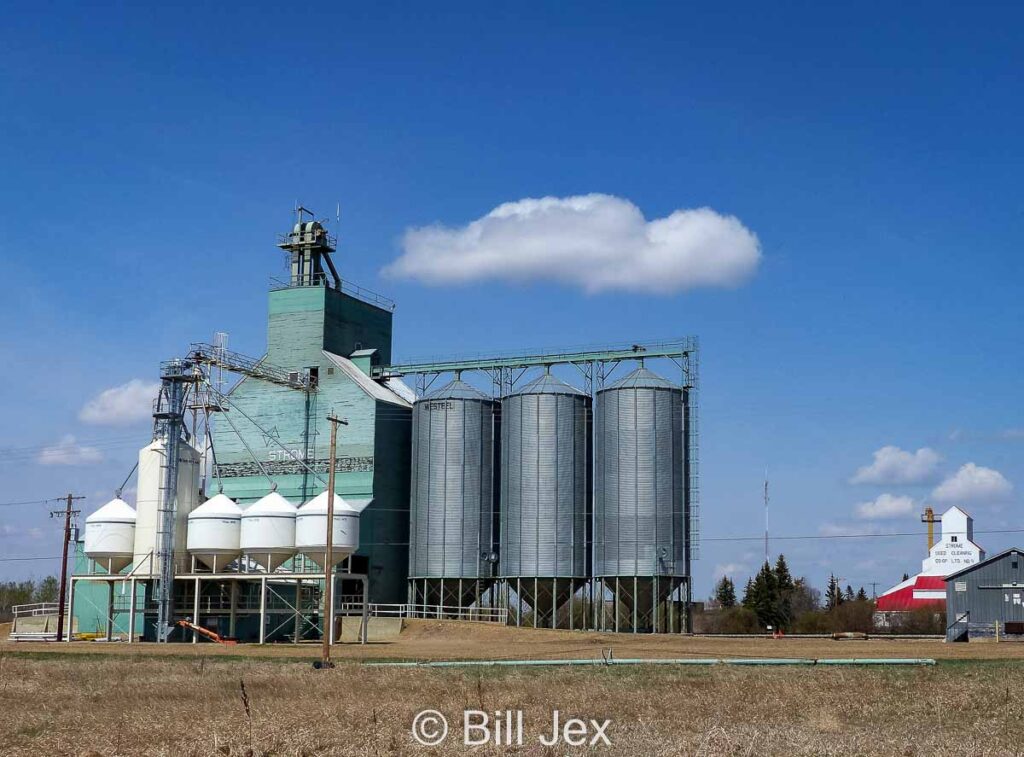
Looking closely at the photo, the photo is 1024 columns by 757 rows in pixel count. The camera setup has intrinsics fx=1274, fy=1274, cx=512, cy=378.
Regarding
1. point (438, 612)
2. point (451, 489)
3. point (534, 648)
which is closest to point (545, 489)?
point (451, 489)

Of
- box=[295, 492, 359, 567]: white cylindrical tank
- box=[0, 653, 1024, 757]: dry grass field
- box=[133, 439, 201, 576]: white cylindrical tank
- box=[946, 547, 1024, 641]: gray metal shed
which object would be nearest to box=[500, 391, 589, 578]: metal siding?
box=[295, 492, 359, 567]: white cylindrical tank

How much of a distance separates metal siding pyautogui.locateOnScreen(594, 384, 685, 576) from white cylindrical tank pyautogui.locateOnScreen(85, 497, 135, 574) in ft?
100

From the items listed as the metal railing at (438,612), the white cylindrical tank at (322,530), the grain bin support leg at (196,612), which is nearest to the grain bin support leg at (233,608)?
the grain bin support leg at (196,612)

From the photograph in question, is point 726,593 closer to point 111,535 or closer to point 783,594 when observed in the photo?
point 783,594

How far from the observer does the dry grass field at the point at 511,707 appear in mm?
23703

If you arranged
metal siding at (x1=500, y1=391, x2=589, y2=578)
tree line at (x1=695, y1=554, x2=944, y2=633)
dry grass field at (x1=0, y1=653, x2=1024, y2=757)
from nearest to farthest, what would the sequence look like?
dry grass field at (x1=0, y1=653, x2=1024, y2=757) < metal siding at (x1=500, y1=391, x2=589, y2=578) < tree line at (x1=695, y1=554, x2=944, y2=633)

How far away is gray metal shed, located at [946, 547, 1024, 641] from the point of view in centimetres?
7562

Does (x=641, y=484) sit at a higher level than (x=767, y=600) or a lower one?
higher

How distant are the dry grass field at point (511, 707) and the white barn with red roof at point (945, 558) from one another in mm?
97392

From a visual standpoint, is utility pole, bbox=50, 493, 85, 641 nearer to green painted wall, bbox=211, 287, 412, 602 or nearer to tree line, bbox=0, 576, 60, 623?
green painted wall, bbox=211, 287, 412, 602

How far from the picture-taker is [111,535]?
2987 inches

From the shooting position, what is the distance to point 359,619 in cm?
7981

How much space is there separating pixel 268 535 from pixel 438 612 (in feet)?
52.0

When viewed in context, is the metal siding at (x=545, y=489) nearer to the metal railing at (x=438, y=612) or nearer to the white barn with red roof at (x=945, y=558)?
the metal railing at (x=438, y=612)
